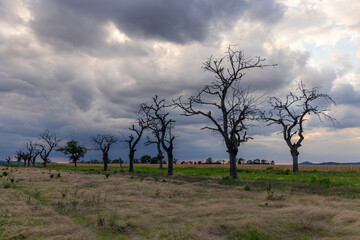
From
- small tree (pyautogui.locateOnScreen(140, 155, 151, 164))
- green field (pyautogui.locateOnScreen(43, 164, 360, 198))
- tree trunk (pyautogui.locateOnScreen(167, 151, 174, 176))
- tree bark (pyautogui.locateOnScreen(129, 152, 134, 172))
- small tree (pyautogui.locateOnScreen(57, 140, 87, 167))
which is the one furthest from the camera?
small tree (pyautogui.locateOnScreen(140, 155, 151, 164))

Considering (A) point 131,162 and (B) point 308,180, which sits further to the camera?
(A) point 131,162

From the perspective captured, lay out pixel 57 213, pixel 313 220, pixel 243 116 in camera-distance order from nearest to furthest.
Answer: pixel 313 220 → pixel 57 213 → pixel 243 116

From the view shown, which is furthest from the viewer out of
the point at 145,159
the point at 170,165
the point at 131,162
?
the point at 145,159

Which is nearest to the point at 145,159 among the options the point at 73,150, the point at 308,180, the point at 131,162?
the point at 73,150

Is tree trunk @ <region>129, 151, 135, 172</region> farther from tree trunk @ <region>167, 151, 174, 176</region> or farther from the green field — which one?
tree trunk @ <region>167, 151, 174, 176</region>

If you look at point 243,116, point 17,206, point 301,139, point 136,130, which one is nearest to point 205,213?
point 17,206

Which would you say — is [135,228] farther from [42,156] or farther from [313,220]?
[42,156]

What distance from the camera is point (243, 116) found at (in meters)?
24.6

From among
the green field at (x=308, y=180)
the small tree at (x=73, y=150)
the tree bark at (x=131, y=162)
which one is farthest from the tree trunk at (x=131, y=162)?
the small tree at (x=73, y=150)

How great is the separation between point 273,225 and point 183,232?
2.54 metres

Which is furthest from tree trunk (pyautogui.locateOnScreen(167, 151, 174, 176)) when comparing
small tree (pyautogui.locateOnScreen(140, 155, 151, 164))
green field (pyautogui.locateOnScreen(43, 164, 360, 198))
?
small tree (pyautogui.locateOnScreen(140, 155, 151, 164))

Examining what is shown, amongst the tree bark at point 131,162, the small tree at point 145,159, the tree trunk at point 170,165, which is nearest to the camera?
the tree trunk at point 170,165

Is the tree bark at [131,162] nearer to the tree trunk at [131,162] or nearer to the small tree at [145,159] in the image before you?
the tree trunk at [131,162]

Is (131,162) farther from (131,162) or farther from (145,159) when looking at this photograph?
(145,159)
